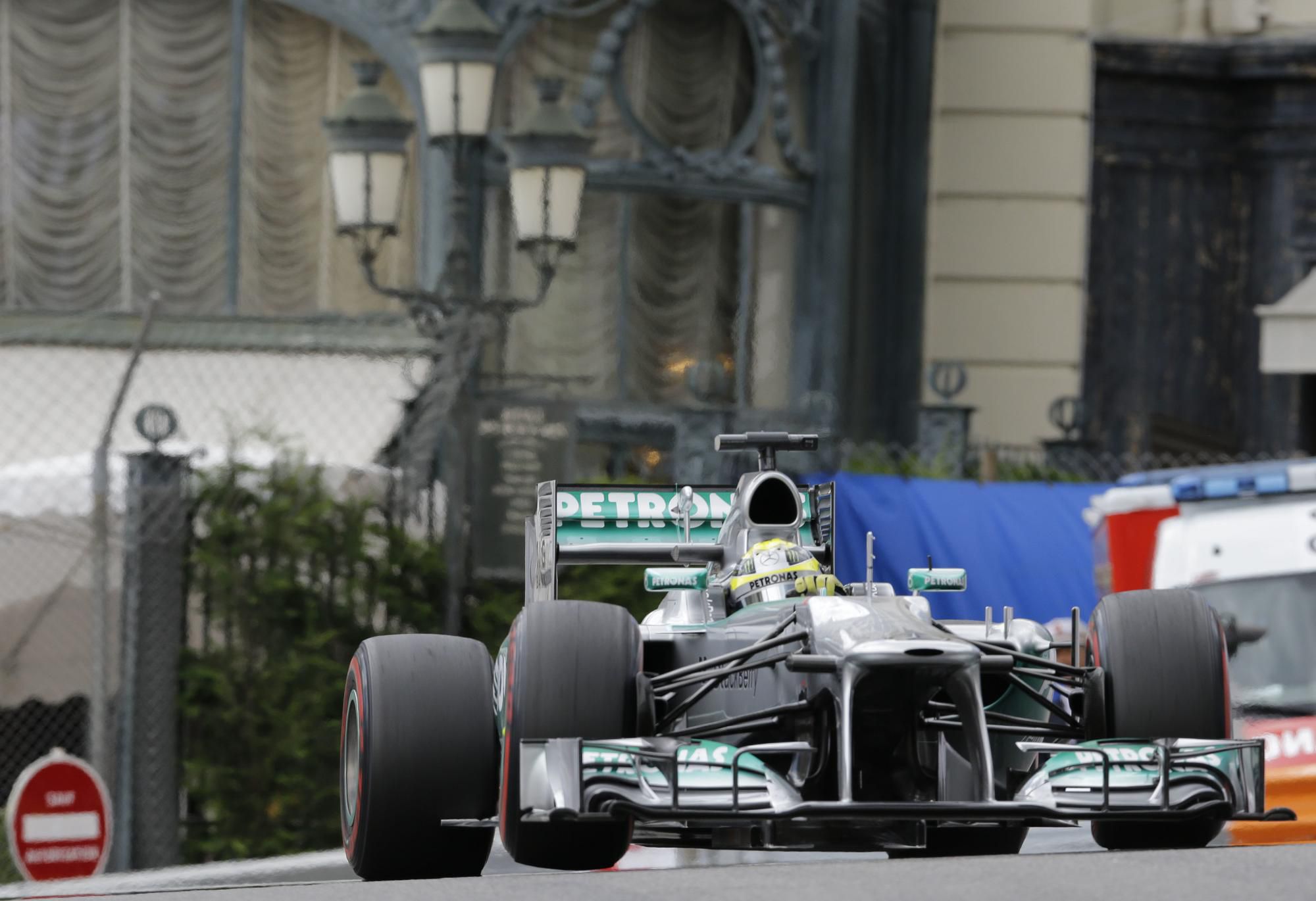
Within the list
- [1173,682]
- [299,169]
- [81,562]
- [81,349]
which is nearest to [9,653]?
[81,562]

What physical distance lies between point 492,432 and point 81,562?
6.16ft

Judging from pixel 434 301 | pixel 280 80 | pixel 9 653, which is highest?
pixel 280 80

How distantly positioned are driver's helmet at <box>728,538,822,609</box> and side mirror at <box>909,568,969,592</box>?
0.32 m

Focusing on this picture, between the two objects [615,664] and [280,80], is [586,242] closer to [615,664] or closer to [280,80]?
[280,80]

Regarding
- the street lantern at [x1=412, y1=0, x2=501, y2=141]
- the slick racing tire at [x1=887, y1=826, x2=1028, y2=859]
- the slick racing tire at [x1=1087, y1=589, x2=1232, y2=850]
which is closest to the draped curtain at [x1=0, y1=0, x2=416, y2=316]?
the street lantern at [x1=412, y1=0, x2=501, y2=141]

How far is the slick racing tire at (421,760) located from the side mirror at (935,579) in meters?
1.22

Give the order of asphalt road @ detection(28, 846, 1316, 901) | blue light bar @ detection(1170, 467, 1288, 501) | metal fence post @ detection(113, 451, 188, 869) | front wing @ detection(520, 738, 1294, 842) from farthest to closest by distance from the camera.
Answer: metal fence post @ detection(113, 451, 188, 869) < blue light bar @ detection(1170, 467, 1288, 501) < front wing @ detection(520, 738, 1294, 842) < asphalt road @ detection(28, 846, 1316, 901)

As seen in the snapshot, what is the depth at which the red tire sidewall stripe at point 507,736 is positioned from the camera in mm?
6285

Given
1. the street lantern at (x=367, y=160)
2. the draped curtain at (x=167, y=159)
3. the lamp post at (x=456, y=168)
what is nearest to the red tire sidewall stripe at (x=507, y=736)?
the lamp post at (x=456, y=168)

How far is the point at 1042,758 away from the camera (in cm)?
697

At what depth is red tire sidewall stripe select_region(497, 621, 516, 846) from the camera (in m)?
6.29

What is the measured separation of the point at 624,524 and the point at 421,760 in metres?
1.99

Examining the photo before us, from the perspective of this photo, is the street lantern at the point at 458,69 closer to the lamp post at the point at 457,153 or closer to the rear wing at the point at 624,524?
the lamp post at the point at 457,153

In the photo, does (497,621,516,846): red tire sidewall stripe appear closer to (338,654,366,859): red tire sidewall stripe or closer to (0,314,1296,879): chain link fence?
(338,654,366,859): red tire sidewall stripe
